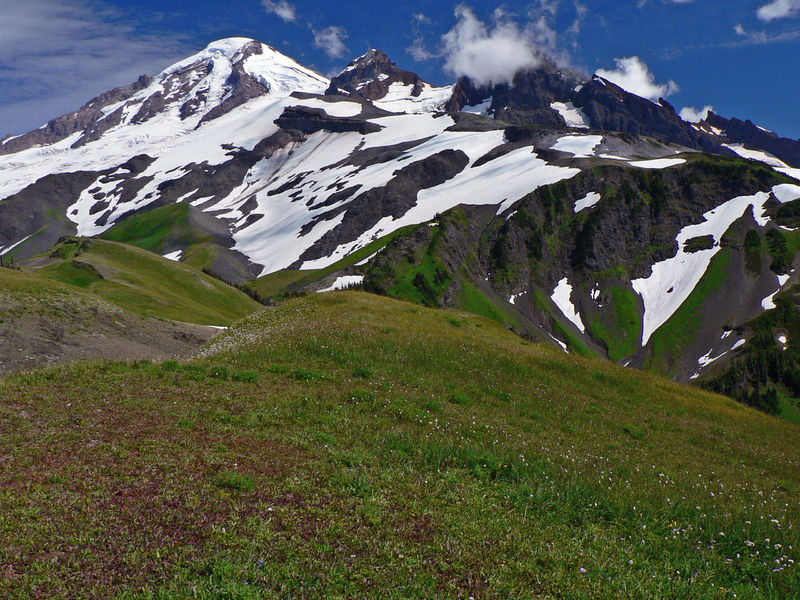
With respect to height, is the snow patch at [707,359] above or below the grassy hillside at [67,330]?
above

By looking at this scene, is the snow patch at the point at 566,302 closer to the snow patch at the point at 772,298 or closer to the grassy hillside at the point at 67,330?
the snow patch at the point at 772,298

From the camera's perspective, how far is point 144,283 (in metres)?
88.6

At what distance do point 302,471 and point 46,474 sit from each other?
16.3 ft

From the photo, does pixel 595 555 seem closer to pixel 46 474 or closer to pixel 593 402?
pixel 46 474

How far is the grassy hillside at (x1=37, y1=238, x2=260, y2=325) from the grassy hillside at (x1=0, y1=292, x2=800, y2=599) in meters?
56.1

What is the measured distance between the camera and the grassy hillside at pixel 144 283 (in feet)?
251

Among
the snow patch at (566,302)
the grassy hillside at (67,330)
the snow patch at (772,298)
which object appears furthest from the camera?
the snow patch at (566,302)

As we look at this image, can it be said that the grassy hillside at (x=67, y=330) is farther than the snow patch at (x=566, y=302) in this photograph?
No

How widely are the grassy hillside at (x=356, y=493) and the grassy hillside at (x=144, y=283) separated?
184 feet

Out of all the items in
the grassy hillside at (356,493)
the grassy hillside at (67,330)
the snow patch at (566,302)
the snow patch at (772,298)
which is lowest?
the grassy hillside at (67,330)

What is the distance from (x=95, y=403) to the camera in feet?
44.5

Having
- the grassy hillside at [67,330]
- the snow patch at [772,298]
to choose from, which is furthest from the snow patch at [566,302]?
the grassy hillside at [67,330]

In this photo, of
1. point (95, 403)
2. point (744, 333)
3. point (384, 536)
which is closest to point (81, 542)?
point (384, 536)

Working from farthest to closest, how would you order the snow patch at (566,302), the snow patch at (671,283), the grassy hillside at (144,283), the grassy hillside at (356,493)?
the snow patch at (671,283) → the snow patch at (566,302) → the grassy hillside at (144,283) → the grassy hillside at (356,493)
